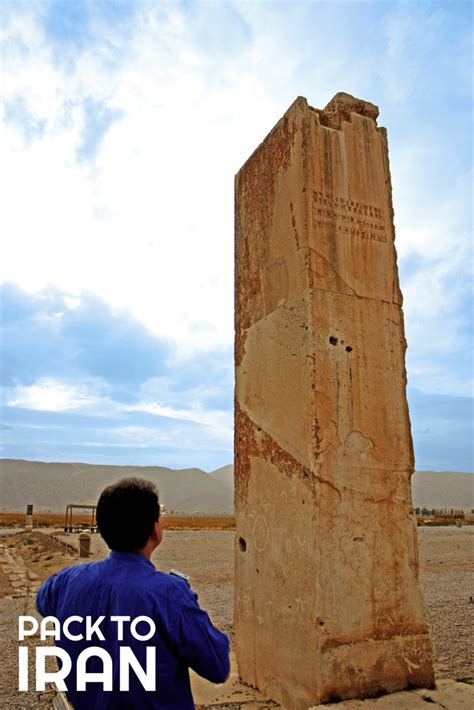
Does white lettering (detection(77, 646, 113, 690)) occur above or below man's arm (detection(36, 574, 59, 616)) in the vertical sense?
below

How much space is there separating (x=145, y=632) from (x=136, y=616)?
0.06 meters

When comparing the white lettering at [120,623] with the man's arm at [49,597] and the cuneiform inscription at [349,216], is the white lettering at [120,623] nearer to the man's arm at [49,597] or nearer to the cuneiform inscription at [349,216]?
the man's arm at [49,597]

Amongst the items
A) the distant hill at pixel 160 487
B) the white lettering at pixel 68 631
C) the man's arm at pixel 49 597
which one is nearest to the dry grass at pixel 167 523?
the man's arm at pixel 49 597

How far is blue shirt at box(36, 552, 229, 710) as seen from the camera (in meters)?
1.75

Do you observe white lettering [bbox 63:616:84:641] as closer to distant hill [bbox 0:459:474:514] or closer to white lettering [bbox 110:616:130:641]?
white lettering [bbox 110:616:130:641]

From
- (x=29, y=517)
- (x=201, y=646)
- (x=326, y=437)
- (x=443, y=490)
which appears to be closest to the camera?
(x=201, y=646)

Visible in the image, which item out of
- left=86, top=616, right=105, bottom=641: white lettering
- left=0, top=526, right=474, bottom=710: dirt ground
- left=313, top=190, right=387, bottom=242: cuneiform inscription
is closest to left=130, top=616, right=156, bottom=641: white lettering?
left=86, top=616, right=105, bottom=641: white lettering

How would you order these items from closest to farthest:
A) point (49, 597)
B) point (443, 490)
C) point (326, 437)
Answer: point (49, 597), point (326, 437), point (443, 490)

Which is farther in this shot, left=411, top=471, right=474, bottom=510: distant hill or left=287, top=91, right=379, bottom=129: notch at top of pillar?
left=411, top=471, right=474, bottom=510: distant hill

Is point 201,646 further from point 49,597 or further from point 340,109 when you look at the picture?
point 340,109

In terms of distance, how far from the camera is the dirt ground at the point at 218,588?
18.6 feet

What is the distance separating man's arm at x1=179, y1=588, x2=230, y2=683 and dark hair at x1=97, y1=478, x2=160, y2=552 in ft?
0.81

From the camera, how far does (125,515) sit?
1.86 m

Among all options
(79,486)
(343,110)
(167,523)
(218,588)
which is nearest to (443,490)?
(79,486)
